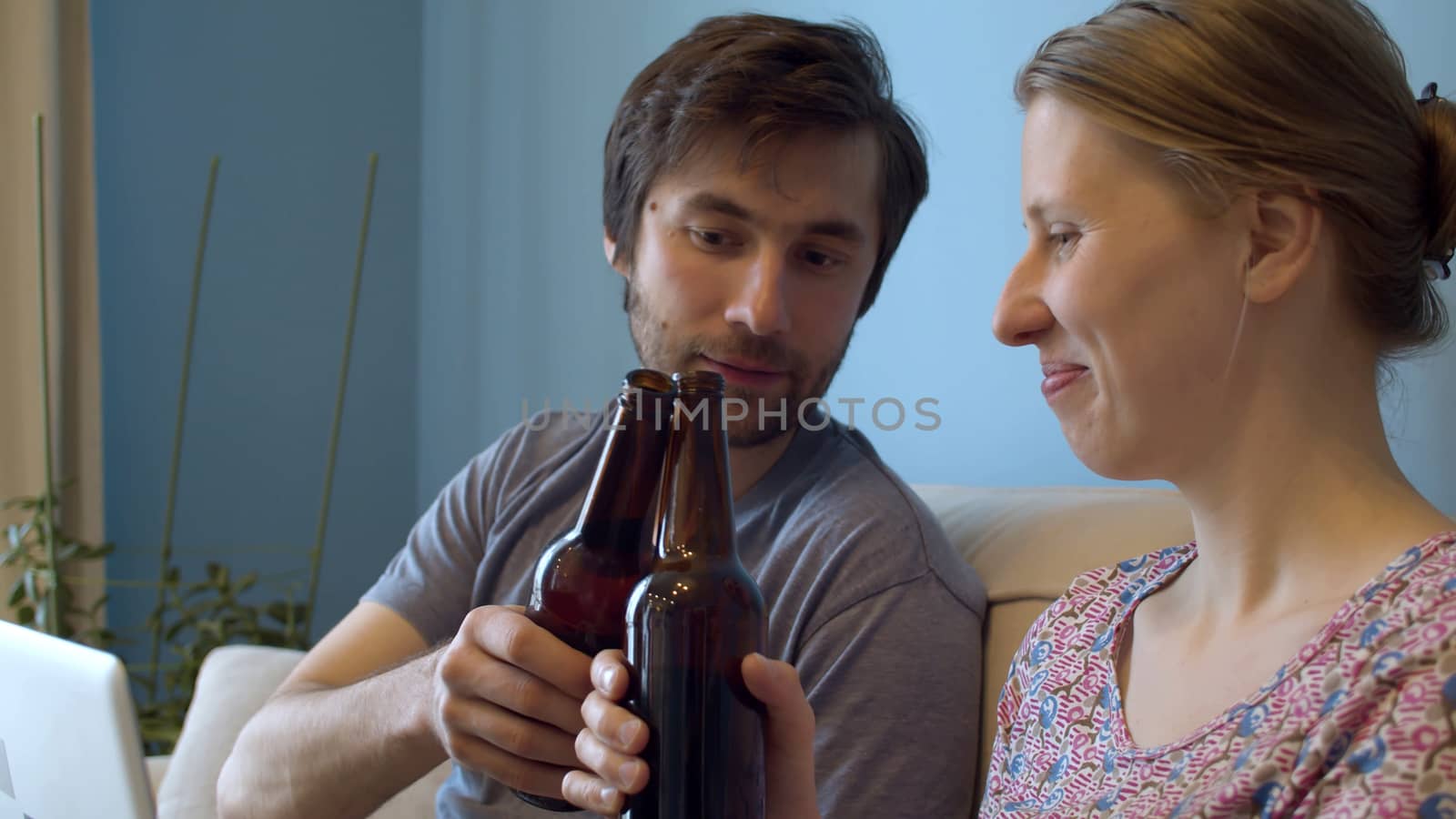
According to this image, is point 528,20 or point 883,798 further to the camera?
point 528,20

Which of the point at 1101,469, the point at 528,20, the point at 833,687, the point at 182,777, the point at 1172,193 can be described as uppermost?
the point at 528,20

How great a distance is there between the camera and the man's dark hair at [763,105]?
1204mm

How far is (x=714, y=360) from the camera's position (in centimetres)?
123

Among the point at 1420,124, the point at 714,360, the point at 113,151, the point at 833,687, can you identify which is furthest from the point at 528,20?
the point at 1420,124

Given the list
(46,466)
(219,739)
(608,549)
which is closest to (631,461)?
(608,549)

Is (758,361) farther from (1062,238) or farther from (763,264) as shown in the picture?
(1062,238)

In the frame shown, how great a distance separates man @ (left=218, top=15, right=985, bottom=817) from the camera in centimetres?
100

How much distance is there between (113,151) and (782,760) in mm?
2341

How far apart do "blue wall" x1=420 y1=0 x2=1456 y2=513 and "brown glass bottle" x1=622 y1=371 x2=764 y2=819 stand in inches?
28.4

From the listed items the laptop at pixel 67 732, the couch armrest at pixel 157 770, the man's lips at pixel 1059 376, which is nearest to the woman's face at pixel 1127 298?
the man's lips at pixel 1059 376

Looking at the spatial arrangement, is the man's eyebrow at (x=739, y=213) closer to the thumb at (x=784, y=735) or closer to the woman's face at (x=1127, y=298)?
the woman's face at (x=1127, y=298)

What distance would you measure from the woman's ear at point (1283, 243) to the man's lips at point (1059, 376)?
113mm

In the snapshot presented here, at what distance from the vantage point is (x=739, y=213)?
1203mm

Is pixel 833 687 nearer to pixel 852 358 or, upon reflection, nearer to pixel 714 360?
pixel 714 360
